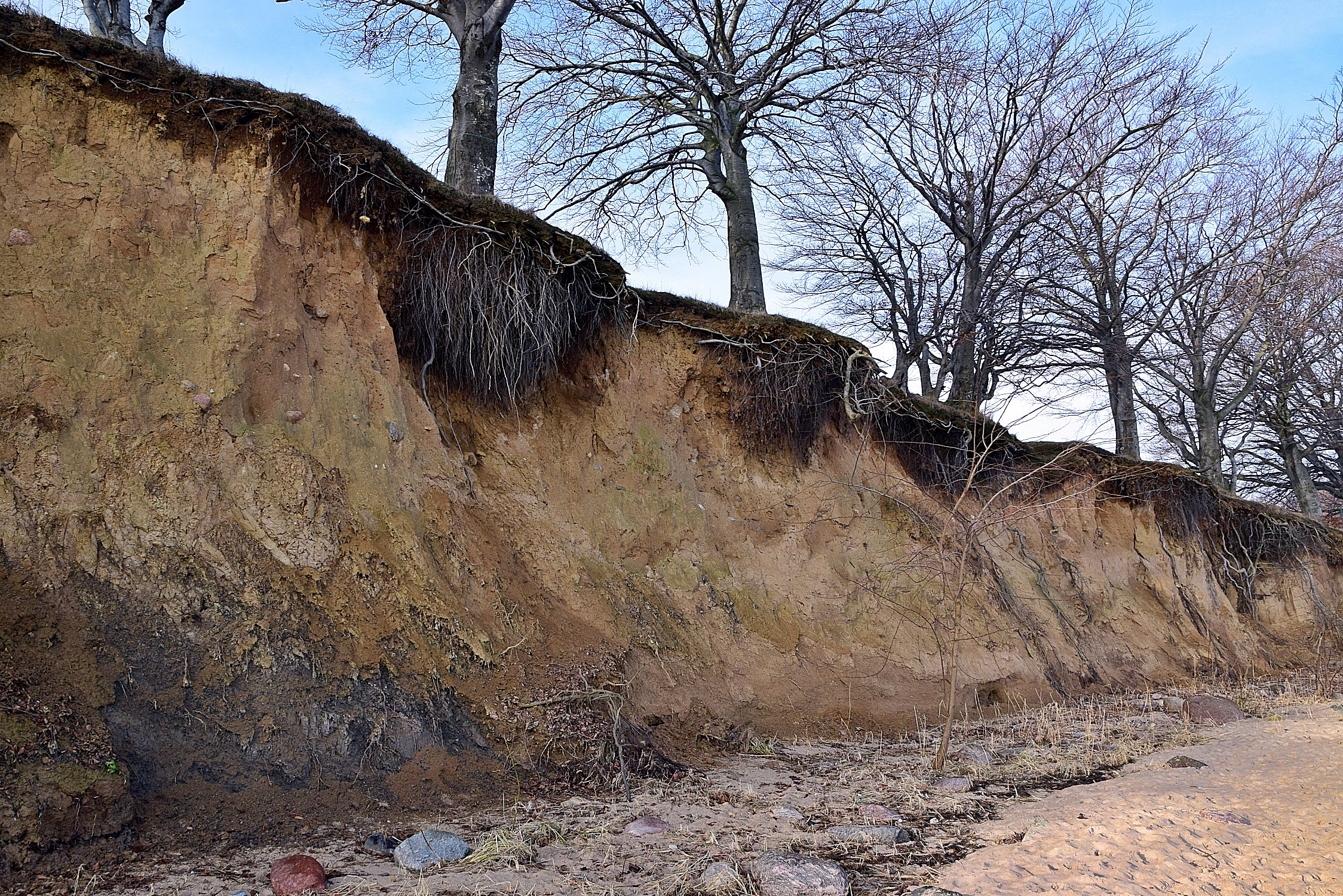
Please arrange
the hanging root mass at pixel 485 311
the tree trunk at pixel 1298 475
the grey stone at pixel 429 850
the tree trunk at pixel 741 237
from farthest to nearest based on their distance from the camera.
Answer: the tree trunk at pixel 1298 475, the tree trunk at pixel 741 237, the hanging root mass at pixel 485 311, the grey stone at pixel 429 850

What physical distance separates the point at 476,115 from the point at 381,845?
747 centimetres

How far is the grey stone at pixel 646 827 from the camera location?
4598 millimetres

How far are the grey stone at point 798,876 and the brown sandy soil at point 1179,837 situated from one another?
1.64 feet

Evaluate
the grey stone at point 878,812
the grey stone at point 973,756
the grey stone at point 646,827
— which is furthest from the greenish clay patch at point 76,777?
the grey stone at point 973,756

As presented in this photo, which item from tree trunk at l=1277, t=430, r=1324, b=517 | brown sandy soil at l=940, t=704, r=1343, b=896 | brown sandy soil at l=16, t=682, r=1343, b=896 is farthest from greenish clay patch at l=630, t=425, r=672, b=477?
tree trunk at l=1277, t=430, r=1324, b=517

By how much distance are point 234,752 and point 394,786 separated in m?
0.85

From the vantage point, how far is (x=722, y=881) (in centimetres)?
380

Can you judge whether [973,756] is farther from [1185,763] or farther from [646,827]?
[646,827]

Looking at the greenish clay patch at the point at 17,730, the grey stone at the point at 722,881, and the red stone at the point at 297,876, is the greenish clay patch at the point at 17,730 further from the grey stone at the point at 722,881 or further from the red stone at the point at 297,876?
the grey stone at the point at 722,881

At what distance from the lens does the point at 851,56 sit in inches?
449

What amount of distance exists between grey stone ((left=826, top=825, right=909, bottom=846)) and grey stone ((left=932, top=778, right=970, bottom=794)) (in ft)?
3.61

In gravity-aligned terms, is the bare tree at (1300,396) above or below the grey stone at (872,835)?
above

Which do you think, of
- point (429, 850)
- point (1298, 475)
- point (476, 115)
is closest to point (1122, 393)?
point (1298, 475)

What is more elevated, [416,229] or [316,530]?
[416,229]
